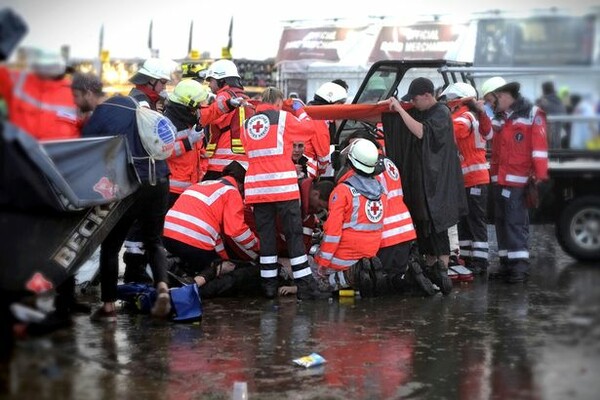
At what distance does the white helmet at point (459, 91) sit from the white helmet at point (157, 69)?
2.76 meters

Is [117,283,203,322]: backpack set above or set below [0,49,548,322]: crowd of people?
below

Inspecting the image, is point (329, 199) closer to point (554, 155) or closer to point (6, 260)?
point (554, 155)

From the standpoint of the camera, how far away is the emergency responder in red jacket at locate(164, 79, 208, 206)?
8.45 metres

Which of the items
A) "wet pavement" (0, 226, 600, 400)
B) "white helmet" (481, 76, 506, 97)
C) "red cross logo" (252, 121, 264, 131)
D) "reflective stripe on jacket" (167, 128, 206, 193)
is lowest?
"wet pavement" (0, 226, 600, 400)

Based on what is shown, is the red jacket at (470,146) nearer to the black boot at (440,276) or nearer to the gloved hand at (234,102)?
the black boot at (440,276)

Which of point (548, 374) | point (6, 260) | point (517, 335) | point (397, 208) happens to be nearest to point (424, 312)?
point (397, 208)

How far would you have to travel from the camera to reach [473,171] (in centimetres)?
948

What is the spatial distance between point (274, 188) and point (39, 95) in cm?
497

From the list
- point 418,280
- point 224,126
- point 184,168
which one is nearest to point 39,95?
point 418,280

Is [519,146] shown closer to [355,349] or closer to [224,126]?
[355,349]

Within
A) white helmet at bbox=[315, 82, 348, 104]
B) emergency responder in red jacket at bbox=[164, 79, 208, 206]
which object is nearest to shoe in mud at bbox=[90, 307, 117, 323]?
emergency responder in red jacket at bbox=[164, 79, 208, 206]

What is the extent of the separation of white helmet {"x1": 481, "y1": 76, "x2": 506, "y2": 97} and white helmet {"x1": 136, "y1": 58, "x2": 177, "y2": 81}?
2481 mm

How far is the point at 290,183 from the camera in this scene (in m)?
8.47

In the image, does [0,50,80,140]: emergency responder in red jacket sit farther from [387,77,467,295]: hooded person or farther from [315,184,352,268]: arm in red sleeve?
[387,77,467,295]: hooded person
